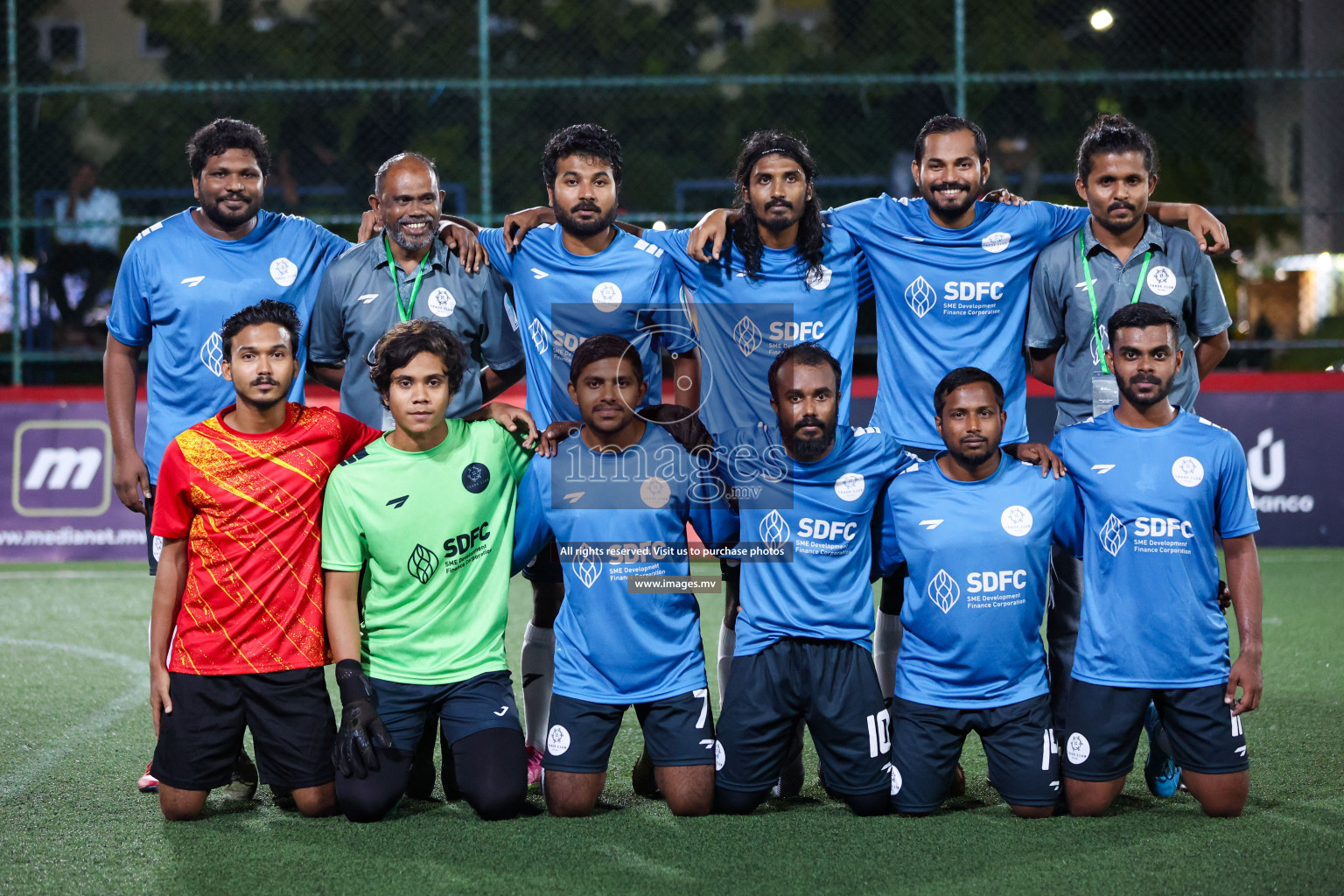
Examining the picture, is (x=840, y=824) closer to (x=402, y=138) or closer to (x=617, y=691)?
(x=617, y=691)

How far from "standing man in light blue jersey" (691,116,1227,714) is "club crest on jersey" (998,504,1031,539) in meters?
0.46

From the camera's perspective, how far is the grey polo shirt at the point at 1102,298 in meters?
4.48

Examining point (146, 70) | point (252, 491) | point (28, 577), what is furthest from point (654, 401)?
point (146, 70)

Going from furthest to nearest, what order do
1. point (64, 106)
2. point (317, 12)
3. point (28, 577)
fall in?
point (317, 12)
point (64, 106)
point (28, 577)

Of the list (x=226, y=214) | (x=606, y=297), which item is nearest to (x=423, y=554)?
(x=606, y=297)

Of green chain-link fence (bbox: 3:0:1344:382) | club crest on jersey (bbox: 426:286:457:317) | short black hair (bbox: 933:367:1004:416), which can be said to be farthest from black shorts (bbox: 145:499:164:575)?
green chain-link fence (bbox: 3:0:1344:382)

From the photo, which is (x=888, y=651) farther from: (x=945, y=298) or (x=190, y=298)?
(x=190, y=298)

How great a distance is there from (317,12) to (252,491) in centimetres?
1581

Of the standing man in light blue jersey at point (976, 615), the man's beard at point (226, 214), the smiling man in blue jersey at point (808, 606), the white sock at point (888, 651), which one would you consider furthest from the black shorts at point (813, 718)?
the man's beard at point (226, 214)

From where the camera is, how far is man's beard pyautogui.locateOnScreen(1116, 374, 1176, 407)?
4.04 meters

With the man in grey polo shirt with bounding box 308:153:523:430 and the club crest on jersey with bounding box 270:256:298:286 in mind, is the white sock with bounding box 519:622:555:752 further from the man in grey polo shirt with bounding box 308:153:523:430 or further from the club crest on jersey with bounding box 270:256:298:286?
the club crest on jersey with bounding box 270:256:298:286

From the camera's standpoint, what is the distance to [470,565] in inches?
165

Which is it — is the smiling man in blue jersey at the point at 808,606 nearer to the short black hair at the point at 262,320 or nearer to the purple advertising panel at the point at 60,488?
the short black hair at the point at 262,320

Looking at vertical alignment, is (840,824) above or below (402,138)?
below
